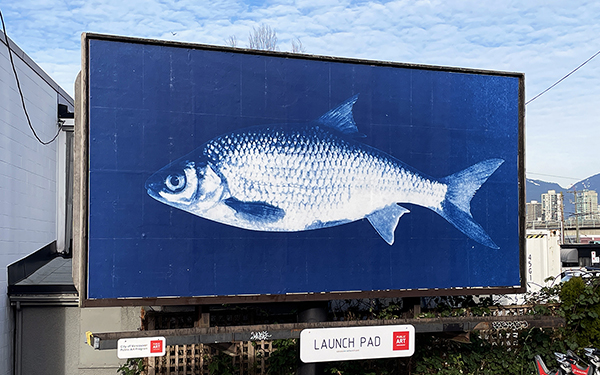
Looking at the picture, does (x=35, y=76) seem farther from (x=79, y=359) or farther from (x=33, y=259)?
(x=79, y=359)

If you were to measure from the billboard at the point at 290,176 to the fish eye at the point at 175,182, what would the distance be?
17 millimetres

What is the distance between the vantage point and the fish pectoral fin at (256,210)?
270 inches

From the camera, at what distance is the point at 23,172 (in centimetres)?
970

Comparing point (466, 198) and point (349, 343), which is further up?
point (466, 198)

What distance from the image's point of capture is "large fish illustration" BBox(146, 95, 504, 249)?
6758mm

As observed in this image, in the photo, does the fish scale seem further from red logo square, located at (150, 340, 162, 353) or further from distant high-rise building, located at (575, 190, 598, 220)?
distant high-rise building, located at (575, 190, 598, 220)

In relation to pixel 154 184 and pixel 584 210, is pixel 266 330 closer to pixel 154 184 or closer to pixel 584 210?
pixel 154 184

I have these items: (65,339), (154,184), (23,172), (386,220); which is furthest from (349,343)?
(23,172)

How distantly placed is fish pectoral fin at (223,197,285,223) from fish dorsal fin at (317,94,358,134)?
1.33m

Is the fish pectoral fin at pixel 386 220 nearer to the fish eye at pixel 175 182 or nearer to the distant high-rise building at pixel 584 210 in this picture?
the fish eye at pixel 175 182

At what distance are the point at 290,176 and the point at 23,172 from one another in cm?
555

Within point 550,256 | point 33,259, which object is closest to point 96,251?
point 33,259

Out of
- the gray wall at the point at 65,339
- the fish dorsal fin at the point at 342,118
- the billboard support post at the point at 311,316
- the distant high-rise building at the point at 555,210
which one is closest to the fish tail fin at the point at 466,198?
the fish dorsal fin at the point at 342,118

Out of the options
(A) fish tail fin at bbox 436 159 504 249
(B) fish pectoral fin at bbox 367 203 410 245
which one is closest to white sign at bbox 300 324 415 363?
(B) fish pectoral fin at bbox 367 203 410 245
